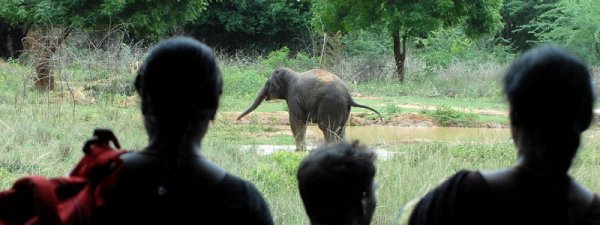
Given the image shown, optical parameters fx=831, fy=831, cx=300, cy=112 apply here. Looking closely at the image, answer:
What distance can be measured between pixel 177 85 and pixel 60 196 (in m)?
0.41

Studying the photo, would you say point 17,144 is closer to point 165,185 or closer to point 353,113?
point 165,185

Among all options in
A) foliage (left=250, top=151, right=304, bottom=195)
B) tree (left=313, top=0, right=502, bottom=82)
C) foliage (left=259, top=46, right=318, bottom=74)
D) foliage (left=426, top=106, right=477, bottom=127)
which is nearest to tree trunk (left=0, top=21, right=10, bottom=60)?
foliage (left=259, top=46, right=318, bottom=74)

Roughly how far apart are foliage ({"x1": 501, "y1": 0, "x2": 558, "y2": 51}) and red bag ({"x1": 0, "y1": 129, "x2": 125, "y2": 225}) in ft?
126

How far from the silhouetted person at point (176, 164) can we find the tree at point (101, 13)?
19.1 metres

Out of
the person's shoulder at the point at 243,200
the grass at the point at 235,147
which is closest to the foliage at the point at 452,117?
the grass at the point at 235,147

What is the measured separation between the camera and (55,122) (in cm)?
1150

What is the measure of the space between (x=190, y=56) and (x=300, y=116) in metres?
11.9

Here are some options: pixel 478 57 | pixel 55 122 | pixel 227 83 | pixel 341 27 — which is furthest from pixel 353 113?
pixel 478 57

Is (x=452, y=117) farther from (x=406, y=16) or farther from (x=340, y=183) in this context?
(x=340, y=183)

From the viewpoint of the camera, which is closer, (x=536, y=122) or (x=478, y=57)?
(x=536, y=122)

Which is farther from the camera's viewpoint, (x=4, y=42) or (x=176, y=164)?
(x=4, y=42)

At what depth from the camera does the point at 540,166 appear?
2.11 meters

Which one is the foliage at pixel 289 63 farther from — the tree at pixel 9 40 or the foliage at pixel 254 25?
the tree at pixel 9 40

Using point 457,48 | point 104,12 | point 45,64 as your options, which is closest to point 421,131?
point 45,64
